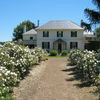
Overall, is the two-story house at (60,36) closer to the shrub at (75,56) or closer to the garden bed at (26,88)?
the shrub at (75,56)

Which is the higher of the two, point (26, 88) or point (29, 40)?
point (29, 40)

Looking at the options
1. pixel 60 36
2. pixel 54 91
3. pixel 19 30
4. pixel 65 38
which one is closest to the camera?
pixel 54 91

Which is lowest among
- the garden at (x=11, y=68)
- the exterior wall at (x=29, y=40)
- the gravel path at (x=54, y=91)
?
the gravel path at (x=54, y=91)

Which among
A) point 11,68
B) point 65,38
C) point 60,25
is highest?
point 60,25

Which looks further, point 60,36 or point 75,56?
point 60,36

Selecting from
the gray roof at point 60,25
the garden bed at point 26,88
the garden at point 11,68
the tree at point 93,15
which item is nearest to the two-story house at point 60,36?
the gray roof at point 60,25

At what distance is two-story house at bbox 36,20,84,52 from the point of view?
69.1 m

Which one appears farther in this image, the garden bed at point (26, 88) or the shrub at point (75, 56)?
the shrub at point (75, 56)

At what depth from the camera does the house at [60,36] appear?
6912 centimetres

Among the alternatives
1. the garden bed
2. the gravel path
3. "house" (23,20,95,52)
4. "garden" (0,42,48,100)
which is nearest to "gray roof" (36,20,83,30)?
"house" (23,20,95,52)

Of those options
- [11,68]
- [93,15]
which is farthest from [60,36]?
[11,68]

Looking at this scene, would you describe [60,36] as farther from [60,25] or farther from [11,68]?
[11,68]

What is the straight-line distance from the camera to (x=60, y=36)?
70125 mm

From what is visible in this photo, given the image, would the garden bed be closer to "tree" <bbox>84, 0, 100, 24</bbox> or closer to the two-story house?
"tree" <bbox>84, 0, 100, 24</bbox>
